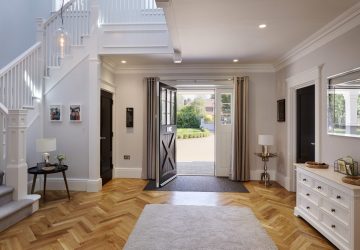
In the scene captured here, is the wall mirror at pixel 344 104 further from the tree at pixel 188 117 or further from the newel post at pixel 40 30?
the tree at pixel 188 117

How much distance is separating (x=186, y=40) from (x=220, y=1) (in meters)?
1.38

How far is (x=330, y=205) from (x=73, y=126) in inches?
172

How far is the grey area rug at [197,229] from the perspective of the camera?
8.86 feet

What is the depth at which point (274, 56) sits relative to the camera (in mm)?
5043

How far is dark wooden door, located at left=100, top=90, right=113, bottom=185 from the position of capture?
5.30m

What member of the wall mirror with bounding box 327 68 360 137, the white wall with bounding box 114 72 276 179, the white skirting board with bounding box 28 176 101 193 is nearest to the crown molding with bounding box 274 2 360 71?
the wall mirror with bounding box 327 68 360 137

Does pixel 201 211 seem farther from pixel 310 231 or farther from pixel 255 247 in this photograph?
pixel 310 231

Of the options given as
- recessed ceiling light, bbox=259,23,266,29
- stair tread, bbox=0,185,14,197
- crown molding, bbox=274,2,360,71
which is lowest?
stair tread, bbox=0,185,14,197

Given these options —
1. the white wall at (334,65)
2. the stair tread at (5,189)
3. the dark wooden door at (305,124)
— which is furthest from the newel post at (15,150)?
the dark wooden door at (305,124)

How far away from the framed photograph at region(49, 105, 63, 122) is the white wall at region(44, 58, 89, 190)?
68 millimetres

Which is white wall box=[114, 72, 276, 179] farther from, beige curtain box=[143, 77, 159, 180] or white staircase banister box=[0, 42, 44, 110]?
white staircase banister box=[0, 42, 44, 110]

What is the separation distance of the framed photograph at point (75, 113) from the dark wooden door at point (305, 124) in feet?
13.9

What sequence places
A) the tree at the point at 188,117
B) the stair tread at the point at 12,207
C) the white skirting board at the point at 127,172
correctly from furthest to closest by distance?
the tree at the point at 188,117, the white skirting board at the point at 127,172, the stair tread at the point at 12,207

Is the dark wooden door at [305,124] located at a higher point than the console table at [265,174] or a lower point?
higher
